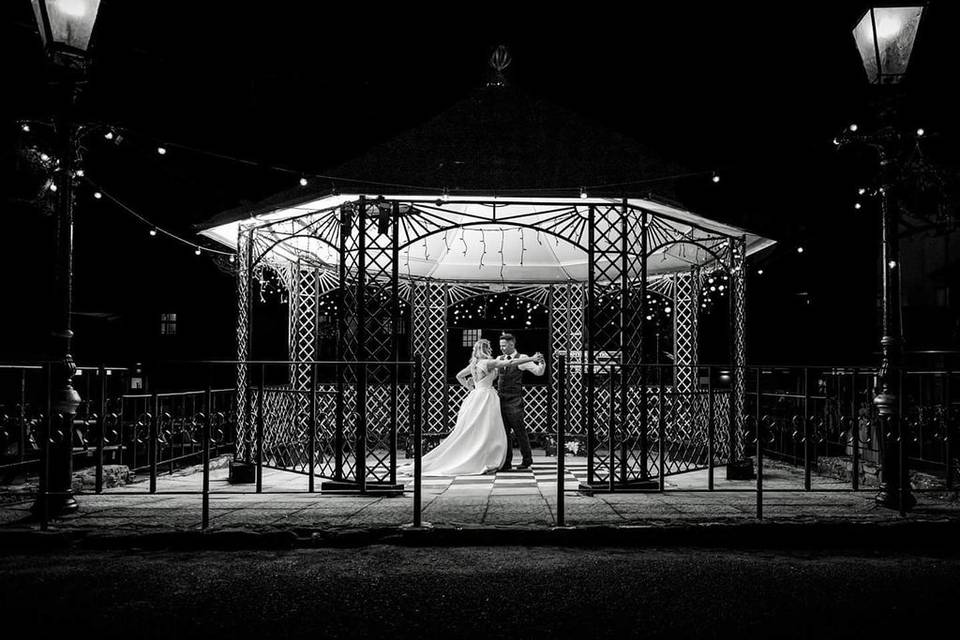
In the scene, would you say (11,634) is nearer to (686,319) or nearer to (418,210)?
(418,210)

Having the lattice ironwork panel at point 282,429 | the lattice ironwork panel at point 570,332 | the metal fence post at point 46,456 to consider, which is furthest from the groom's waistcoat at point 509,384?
the metal fence post at point 46,456

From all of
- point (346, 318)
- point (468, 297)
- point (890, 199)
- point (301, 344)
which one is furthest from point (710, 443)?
point (468, 297)

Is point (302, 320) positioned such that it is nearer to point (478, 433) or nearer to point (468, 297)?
point (478, 433)

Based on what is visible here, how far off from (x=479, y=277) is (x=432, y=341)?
3.98 feet

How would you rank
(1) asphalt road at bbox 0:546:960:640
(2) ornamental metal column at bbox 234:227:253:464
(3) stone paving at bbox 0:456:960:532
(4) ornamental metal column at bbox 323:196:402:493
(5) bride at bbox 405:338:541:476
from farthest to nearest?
(5) bride at bbox 405:338:541:476, (2) ornamental metal column at bbox 234:227:253:464, (4) ornamental metal column at bbox 323:196:402:493, (3) stone paving at bbox 0:456:960:532, (1) asphalt road at bbox 0:546:960:640

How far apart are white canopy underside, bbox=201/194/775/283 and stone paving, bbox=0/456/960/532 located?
2.03 metres

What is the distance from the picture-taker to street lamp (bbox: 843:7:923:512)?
478cm

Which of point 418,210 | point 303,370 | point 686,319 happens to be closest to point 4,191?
point 303,370

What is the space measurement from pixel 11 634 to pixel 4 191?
557 inches

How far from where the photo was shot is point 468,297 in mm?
11703

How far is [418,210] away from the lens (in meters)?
6.73

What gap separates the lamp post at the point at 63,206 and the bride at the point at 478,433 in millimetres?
3754

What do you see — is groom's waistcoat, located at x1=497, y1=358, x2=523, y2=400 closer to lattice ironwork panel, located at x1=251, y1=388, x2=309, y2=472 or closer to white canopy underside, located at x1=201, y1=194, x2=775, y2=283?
white canopy underside, located at x1=201, y1=194, x2=775, y2=283

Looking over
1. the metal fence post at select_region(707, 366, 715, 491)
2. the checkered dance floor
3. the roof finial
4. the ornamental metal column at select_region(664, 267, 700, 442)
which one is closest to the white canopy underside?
the ornamental metal column at select_region(664, 267, 700, 442)
